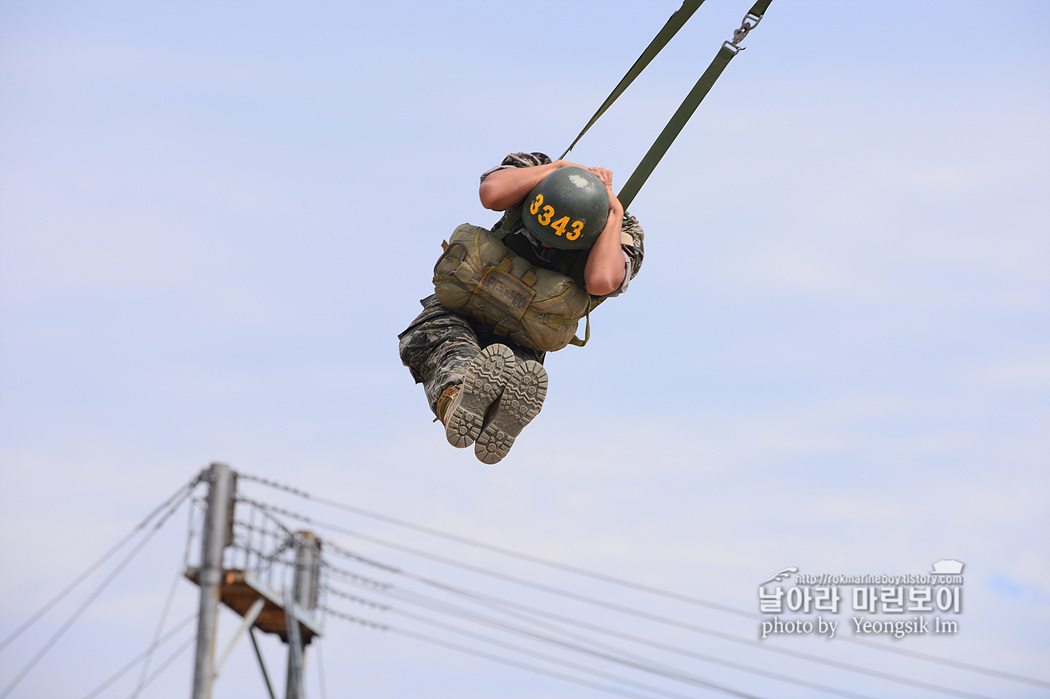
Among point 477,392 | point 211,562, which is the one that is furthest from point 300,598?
point 477,392

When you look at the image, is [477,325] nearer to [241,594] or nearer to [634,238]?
[634,238]

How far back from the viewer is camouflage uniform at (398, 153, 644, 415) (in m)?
15.6

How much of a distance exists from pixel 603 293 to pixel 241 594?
150 inches

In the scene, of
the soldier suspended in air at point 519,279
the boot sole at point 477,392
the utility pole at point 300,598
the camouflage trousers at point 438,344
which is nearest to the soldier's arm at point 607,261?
the soldier suspended in air at point 519,279

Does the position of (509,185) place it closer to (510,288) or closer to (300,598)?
(510,288)

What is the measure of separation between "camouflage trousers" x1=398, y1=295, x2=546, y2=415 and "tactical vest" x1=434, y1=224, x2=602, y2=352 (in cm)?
19

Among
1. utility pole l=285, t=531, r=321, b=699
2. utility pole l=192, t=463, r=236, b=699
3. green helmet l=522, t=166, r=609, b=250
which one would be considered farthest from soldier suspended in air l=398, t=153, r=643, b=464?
utility pole l=192, t=463, r=236, b=699

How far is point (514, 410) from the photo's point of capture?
14750 mm

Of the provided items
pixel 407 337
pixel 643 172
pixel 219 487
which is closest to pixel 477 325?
pixel 407 337

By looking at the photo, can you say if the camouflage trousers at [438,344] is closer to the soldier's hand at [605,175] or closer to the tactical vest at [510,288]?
the tactical vest at [510,288]

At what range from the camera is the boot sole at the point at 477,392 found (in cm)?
1470

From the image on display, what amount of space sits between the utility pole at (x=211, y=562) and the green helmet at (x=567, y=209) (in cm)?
319

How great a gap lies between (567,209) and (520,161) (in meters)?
0.83

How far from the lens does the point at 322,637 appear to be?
49.0 feet
